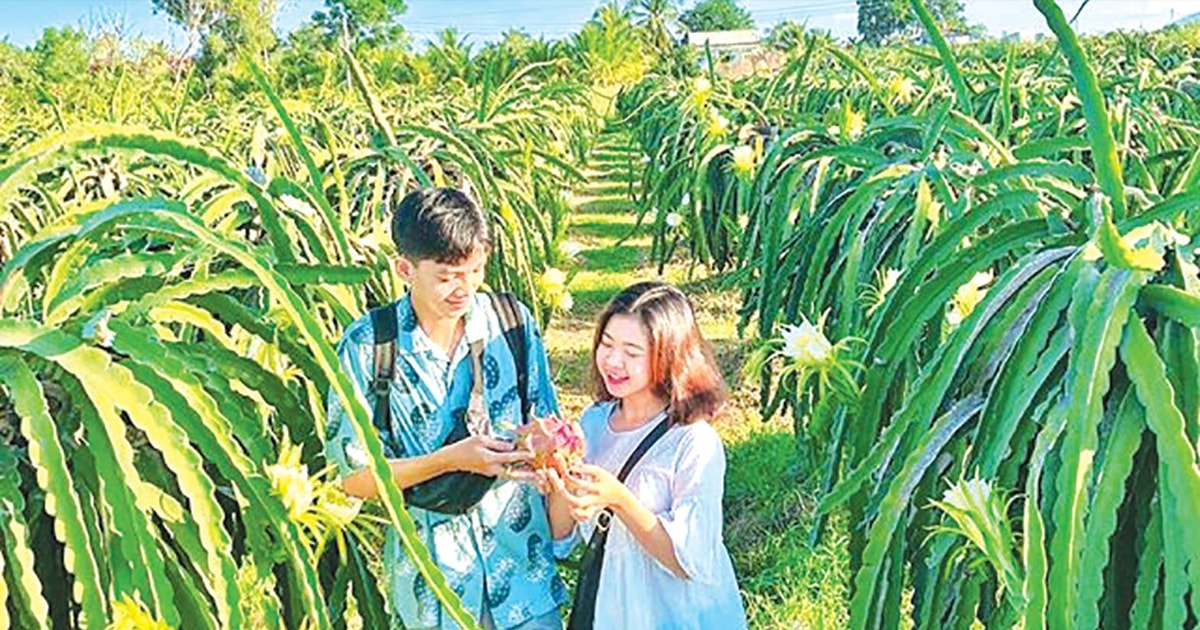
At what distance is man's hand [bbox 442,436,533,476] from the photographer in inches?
56.7

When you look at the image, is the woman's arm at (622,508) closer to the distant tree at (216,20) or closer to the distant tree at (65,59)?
the distant tree at (65,59)

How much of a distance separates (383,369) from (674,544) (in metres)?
0.42

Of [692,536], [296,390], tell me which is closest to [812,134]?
[692,536]

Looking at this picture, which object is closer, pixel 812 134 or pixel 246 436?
pixel 246 436

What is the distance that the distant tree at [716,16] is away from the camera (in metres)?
56.8

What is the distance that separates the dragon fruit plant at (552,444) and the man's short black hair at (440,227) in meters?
0.24

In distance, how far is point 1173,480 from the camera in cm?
95

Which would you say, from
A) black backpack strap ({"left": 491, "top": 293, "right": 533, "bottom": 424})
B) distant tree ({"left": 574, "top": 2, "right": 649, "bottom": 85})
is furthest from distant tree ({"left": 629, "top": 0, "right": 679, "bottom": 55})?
black backpack strap ({"left": 491, "top": 293, "right": 533, "bottom": 424})

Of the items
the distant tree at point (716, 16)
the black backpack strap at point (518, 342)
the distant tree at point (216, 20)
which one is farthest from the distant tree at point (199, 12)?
the distant tree at point (716, 16)

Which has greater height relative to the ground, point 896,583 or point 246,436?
point 246,436

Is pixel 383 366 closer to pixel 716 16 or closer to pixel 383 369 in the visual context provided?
pixel 383 369

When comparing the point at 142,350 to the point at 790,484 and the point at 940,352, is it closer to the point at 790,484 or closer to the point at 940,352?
the point at 940,352

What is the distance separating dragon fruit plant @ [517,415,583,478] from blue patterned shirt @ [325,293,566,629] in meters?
0.10

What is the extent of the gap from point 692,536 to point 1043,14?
0.72m
